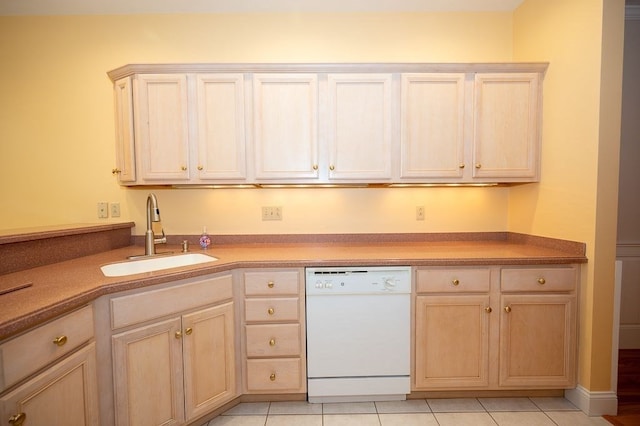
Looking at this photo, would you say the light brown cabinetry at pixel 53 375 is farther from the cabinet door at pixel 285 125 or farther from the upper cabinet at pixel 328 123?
the cabinet door at pixel 285 125

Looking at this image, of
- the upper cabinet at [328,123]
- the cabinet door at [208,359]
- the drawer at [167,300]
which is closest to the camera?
the drawer at [167,300]

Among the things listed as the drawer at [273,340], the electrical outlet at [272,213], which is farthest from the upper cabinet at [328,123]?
the drawer at [273,340]

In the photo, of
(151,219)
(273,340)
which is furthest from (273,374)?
(151,219)

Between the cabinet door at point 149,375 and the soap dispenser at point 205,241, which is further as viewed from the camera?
the soap dispenser at point 205,241

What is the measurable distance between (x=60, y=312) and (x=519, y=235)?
291cm

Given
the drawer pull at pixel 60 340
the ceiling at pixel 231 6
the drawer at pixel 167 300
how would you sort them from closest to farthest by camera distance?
the drawer pull at pixel 60 340
the drawer at pixel 167 300
the ceiling at pixel 231 6

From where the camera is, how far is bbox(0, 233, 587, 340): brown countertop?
116cm

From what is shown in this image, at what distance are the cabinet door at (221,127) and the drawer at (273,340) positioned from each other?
105cm

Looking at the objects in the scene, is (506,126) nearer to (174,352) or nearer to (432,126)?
(432,126)

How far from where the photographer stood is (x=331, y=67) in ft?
7.02

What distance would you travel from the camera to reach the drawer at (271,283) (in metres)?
1.90

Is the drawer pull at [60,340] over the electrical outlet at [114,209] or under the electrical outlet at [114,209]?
under

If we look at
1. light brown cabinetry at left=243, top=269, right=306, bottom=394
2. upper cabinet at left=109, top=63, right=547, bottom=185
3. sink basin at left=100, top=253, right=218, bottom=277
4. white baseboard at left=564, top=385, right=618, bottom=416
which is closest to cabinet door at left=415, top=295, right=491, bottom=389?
white baseboard at left=564, top=385, right=618, bottom=416

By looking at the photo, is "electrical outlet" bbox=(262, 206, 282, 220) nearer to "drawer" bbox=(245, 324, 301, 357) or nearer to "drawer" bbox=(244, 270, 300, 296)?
"drawer" bbox=(244, 270, 300, 296)
